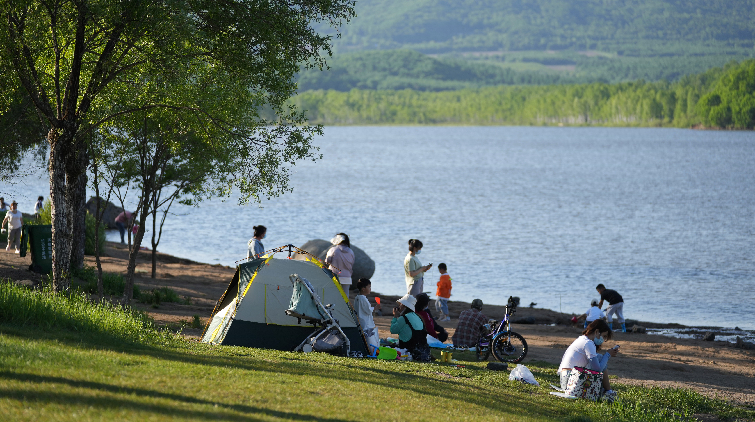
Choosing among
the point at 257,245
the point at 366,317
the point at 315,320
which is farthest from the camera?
the point at 257,245

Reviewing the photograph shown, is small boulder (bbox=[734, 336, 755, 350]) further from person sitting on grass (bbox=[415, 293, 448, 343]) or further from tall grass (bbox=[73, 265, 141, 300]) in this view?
tall grass (bbox=[73, 265, 141, 300])

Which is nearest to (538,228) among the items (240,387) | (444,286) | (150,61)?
(444,286)

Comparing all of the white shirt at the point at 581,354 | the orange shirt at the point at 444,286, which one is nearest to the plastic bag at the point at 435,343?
the white shirt at the point at 581,354

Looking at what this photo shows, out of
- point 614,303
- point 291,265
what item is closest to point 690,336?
point 614,303

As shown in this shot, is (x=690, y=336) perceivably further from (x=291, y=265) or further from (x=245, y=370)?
(x=245, y=370)

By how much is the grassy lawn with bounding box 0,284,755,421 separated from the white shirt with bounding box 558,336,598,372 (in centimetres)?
61

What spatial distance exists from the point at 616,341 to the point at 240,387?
1257 cm

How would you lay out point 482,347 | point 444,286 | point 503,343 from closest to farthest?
point 503,343 < point 482,347 < point 444,286

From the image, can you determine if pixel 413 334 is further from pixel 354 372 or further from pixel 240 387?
pixel 240 387

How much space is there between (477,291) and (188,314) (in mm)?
13343

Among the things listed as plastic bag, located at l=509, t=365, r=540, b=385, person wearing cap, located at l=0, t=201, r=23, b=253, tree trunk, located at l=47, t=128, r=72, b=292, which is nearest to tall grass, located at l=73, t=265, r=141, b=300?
tree trunk, located at l=47, t=128, r=72, b=292

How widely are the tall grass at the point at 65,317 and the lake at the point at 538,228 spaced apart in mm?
9180

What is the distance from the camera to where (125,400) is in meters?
6.97

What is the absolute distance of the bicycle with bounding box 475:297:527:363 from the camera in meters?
13.6
